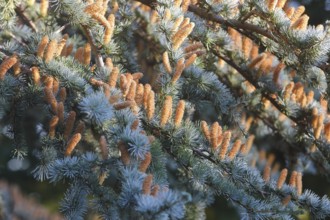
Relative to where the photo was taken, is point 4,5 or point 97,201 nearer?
point 97,201

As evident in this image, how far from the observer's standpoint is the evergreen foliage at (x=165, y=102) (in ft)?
5.56

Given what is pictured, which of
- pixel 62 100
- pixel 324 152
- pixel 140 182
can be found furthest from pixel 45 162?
pixel 324 152

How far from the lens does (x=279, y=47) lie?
226 centimetres

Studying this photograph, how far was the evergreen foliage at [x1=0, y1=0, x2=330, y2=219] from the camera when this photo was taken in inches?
66.7

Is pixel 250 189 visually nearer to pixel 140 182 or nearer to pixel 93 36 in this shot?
pixel 140 182

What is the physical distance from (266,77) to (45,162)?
1078mm

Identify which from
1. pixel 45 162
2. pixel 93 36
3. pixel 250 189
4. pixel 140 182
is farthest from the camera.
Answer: pixel 93 36

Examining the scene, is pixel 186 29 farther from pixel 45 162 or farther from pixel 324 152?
pixel 324 152

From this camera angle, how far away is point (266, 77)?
2490 mm

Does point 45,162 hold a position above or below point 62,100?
below

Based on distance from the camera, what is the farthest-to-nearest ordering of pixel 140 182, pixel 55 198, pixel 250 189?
pixel 55 198
pixel 250 189
pixel 140 182

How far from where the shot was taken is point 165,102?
1.81 m

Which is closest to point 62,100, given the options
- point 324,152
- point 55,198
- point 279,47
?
point 279,47

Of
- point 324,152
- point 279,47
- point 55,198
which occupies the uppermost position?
point 279,47
